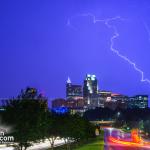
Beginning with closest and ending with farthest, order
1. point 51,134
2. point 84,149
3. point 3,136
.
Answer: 1. point 84,149
2. point 51,134
3. point 3,136

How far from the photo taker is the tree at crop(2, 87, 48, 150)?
3916cm

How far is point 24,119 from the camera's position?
39.4 meters

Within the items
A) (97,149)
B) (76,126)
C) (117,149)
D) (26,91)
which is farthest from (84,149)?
(26,91)

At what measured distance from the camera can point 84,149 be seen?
65.1 metres

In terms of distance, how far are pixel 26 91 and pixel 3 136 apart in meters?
34.4

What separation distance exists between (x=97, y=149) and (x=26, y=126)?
26.5m

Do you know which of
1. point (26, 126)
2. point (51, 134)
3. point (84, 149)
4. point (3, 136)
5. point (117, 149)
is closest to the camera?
point (26, 126)

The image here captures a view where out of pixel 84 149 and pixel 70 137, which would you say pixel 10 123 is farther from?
pixel 70 137

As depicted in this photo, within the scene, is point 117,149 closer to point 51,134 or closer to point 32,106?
point 51,134

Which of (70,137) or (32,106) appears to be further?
(70,137)

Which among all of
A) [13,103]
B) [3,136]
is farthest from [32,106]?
[3,136]

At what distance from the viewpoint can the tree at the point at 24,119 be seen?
39156 mm

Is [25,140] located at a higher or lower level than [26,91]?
lower

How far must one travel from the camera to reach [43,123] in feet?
137
